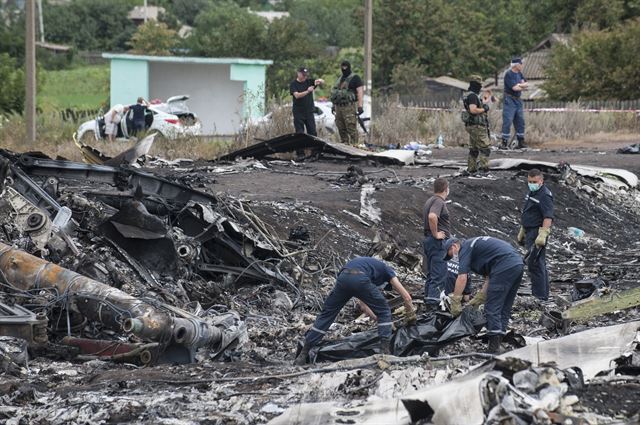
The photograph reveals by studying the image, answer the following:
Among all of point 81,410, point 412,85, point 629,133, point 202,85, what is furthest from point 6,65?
point 81,410

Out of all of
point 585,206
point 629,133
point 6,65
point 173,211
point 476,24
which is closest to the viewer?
point 173,211

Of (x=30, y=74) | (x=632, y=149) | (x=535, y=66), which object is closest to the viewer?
(x=30, y=74)

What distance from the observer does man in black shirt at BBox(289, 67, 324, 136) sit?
70.6 feet

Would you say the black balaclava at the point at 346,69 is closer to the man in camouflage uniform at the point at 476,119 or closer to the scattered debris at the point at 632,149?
the man in camouflage uniform at the point at 476,119

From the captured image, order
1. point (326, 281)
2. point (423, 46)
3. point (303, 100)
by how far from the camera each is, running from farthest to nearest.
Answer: point (423, 46)
point (303, 100)
point (326, 281)

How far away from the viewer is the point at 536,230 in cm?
1390

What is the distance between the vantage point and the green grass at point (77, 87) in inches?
2114

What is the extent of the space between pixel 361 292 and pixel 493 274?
131 cm

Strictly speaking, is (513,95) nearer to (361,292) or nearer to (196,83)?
(361,292)

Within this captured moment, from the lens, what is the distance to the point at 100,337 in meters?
11.4

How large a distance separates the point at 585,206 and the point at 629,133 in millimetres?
12761

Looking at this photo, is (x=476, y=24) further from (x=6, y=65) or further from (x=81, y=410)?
(x=81, y=410)

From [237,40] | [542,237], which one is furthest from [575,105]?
[237,40]

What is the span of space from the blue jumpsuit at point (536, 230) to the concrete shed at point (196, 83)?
86.0 feet
